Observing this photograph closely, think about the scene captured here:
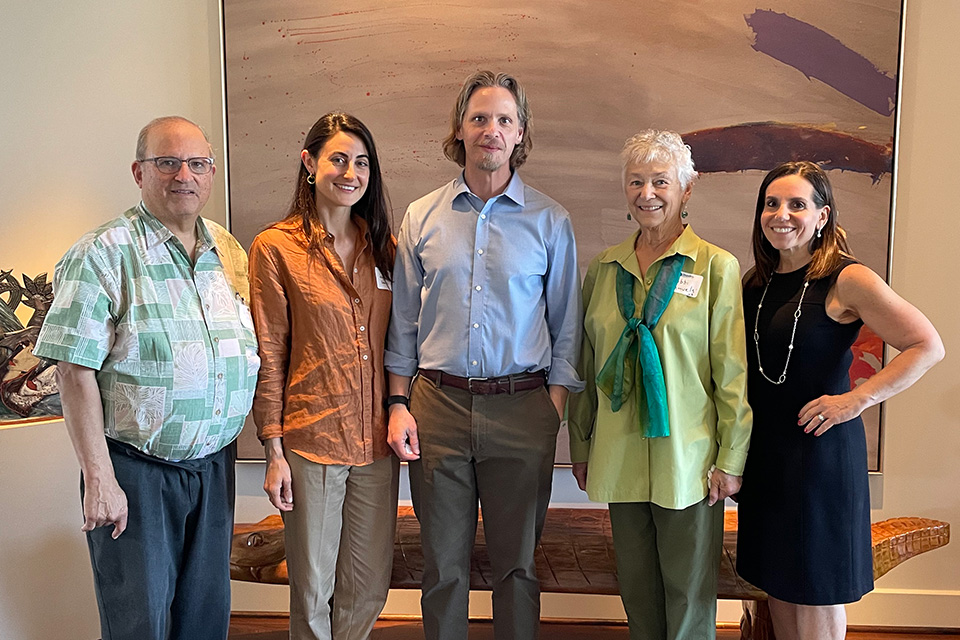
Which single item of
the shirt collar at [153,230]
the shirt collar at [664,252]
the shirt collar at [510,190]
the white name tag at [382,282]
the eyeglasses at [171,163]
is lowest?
the white name tag at [382,282]

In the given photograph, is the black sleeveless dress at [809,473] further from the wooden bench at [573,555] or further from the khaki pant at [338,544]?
the khaki pant at [338,544]

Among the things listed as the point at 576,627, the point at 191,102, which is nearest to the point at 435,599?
the point at 576,627

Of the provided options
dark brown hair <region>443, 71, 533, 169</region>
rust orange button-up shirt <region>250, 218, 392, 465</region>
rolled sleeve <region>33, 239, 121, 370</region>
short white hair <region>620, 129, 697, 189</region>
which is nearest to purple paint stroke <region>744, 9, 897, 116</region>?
short white hair <region>620, 129, 697, 189</region>

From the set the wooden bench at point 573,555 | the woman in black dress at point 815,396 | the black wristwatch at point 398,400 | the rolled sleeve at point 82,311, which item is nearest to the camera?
the rolled sleeve at point 82,311

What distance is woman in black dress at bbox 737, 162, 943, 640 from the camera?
194 cm

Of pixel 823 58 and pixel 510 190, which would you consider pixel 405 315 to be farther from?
pixel 823 58

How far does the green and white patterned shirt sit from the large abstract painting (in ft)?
4.46

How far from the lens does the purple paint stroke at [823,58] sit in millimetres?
2986

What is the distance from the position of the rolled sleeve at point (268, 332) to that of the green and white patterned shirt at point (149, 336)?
0.12 meters

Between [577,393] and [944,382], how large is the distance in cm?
196

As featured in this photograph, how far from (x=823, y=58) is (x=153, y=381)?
2.87 meters

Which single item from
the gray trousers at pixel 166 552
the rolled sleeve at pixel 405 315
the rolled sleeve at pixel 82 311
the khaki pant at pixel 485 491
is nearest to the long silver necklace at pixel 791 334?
the khaki pant at pixel 485 491

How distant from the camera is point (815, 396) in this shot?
198cm

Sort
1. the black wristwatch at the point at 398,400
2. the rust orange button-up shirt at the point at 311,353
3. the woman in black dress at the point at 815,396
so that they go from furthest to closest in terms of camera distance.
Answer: the black wristwatch at the point at 398,400, the rust orange button-up shirt at the point at 311,353, the woman in black dress at the point at 815,396
